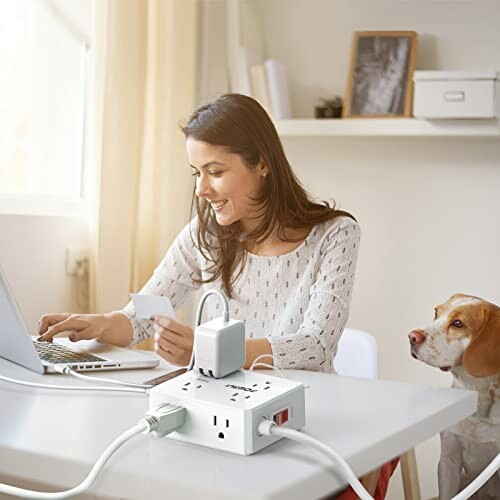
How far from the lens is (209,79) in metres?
2.87

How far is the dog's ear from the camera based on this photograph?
1.54 meters

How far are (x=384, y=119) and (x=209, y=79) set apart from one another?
0.65 metres

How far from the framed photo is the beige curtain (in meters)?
0.54

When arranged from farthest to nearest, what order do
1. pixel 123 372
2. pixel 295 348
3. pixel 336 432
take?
pixel 295 348, pixel 123 372, pixel 336 432

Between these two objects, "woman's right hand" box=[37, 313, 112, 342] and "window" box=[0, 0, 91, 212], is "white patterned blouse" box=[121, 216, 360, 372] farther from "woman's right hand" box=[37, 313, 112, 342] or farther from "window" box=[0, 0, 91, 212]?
"window" box=[0, 0, 91, 212]

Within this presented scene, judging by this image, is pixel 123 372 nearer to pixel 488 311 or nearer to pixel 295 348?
pixel 295 348

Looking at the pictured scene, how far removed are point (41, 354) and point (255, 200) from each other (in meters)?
0.62

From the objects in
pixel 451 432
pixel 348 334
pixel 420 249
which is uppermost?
pixel 420 249

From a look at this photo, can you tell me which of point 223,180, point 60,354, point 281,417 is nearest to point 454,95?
point 223,180

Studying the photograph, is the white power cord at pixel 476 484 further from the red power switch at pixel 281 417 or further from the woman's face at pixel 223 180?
the woman's face at pixel 223 180

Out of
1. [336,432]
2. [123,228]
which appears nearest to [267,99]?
[123,228]

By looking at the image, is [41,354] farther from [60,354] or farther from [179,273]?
[179,273]

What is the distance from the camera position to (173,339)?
133 centimetres

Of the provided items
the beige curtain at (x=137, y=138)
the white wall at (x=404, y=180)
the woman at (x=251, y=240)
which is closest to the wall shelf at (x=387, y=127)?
the white wall at (x=404, y=180)
